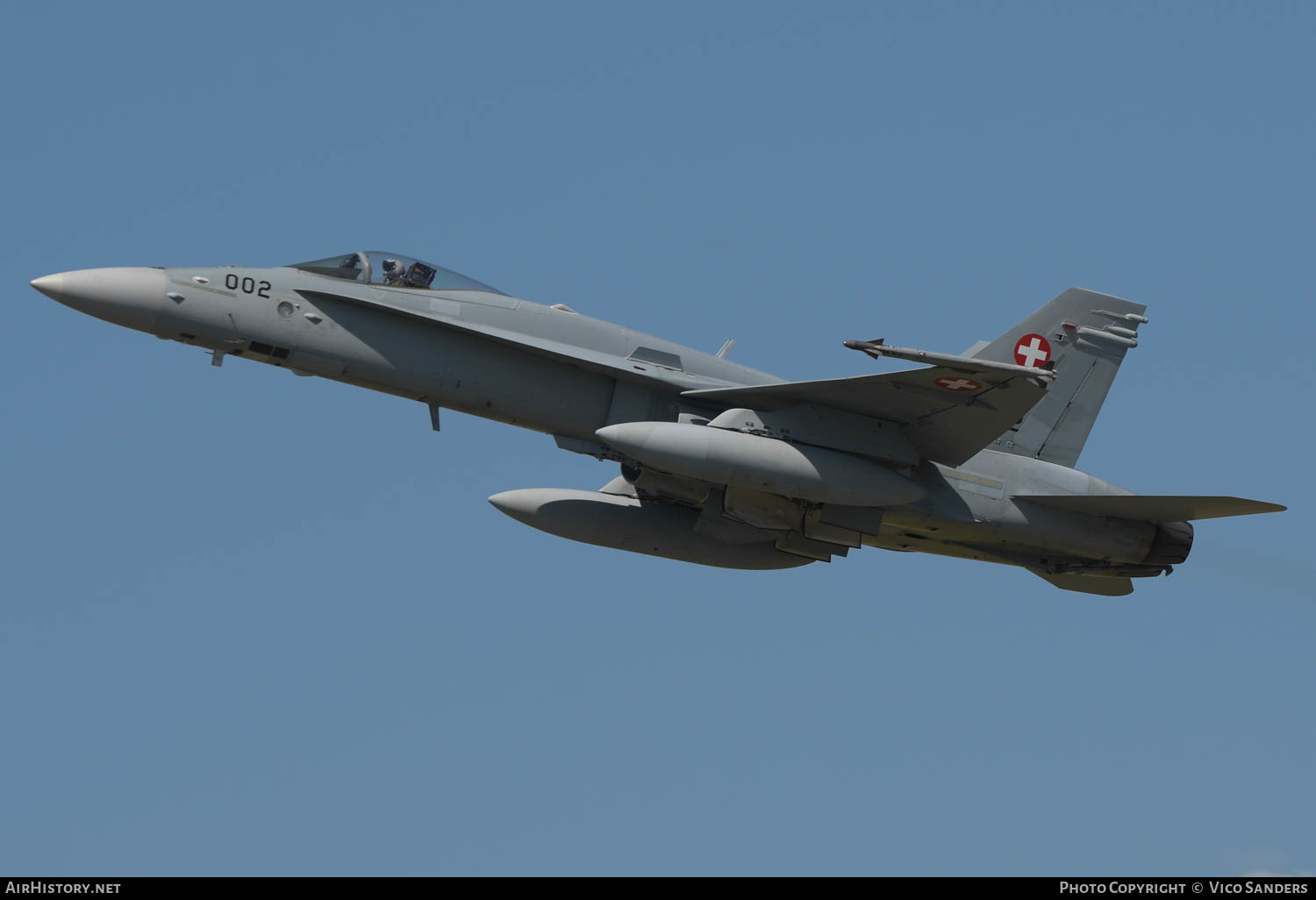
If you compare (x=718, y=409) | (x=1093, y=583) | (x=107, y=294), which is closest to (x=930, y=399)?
(x=718, y=409)

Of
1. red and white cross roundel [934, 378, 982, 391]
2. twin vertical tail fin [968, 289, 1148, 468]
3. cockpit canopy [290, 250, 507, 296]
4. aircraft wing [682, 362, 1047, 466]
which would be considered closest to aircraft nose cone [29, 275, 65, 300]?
cockpit canopy [290, 250, 507, 296]

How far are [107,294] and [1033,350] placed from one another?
11217mm

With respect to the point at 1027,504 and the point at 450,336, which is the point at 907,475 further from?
the point at 450,336

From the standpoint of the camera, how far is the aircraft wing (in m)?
17.6

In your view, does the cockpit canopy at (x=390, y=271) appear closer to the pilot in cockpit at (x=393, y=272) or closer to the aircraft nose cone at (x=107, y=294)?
the pilot in cockpit at (x=393, y=272)

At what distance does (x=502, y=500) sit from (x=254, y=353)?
4.00m

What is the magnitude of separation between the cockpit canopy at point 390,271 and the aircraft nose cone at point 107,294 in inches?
65.1

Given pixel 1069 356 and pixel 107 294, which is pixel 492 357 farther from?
pixel 1069 356

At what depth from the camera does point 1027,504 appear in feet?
63.7

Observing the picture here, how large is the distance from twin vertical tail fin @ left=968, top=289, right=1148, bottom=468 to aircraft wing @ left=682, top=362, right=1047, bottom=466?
179 centimetres

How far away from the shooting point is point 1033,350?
20.6 metres

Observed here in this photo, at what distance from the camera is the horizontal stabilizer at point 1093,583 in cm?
2067

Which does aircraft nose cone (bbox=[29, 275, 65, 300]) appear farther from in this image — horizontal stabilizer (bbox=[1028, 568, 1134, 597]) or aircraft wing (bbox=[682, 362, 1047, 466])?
horizontal stabilizer (bbox=[1028, 568, 1134, 597])
